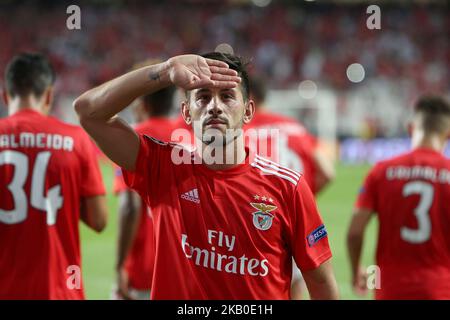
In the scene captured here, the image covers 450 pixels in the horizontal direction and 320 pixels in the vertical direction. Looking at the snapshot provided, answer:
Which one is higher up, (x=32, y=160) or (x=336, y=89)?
(x=336, y=89)

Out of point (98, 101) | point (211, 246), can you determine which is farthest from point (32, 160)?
point (211, 246)

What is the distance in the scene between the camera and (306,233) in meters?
3.09

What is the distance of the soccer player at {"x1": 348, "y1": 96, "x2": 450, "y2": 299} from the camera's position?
4.47 m

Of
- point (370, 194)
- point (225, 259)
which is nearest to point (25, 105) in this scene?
point (225, 259)

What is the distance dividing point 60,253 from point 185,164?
1.16m

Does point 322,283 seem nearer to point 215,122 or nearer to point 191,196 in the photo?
point 191,196

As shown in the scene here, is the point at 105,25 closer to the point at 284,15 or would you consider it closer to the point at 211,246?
the point at 284,15

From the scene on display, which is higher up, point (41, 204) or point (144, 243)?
point (41, 204)

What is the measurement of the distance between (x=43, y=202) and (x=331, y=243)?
25.4 ft

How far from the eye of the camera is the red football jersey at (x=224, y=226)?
304cm

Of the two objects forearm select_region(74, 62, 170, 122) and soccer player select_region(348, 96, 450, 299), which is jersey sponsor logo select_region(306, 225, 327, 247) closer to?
forearm select_region(74, 62, 170, 122)

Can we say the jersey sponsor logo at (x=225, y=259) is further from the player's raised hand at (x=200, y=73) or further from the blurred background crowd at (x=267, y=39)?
the blurred background crowd at (x=267, y=39)

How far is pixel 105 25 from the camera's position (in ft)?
98.1

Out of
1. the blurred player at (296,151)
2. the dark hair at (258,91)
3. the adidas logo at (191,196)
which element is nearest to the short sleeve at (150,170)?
the adidas logo at (191,196)
